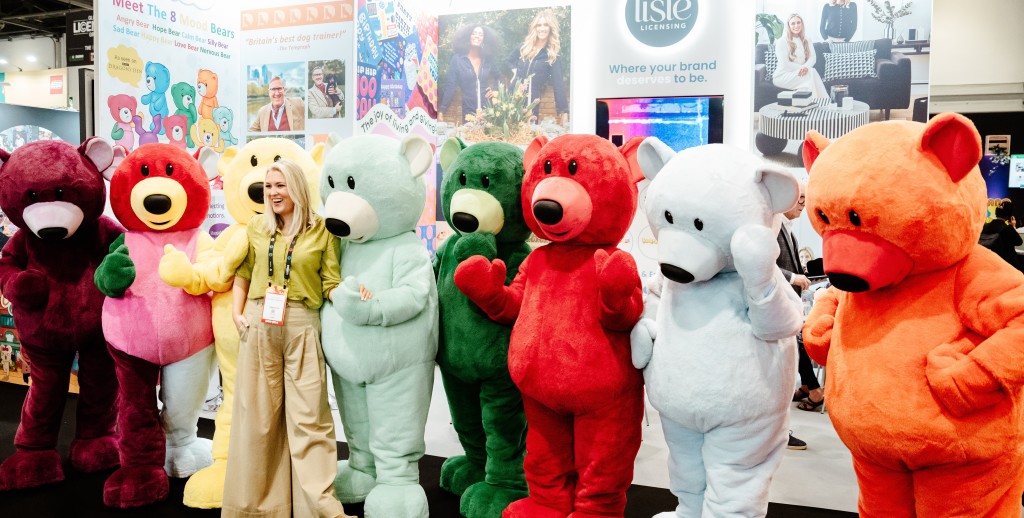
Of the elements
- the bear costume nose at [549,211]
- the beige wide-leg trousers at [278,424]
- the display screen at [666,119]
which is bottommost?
the beige wide-leg trousers at [278,424]

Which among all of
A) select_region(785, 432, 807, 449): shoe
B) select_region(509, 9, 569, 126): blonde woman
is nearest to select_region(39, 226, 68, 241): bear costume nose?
select_region(509, 9, 569, 126): blonde woman

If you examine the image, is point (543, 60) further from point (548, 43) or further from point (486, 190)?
point (486, 190)

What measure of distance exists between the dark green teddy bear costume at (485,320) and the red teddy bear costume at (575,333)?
19 centimetres

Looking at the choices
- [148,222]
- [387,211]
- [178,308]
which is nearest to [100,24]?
[148,222]

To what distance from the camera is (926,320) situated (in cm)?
193

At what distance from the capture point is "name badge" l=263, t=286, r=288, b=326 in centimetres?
277

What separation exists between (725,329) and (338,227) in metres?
1.43

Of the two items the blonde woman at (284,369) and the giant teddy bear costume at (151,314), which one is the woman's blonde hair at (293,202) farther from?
the giant teddy bear costume at (151,314)

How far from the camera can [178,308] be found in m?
3.15

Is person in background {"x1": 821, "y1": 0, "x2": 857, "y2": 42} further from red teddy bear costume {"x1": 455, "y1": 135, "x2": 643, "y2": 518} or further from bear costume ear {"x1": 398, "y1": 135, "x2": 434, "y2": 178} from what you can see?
bear costume ear {"x1": 398, "y1": 135, "x2": 434, "y2": 178}

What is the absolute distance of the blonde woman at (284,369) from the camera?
2848mm

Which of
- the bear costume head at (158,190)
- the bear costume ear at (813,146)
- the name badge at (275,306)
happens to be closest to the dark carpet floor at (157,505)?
the name badge at (275,306)

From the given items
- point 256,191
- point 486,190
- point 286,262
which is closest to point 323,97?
point 256,191

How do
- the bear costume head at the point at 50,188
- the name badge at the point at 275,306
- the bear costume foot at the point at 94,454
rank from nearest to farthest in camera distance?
the name badge at the point at 275,306, the bear costume head at the point at 50,188, the bear costume foot at the point at 94,454
